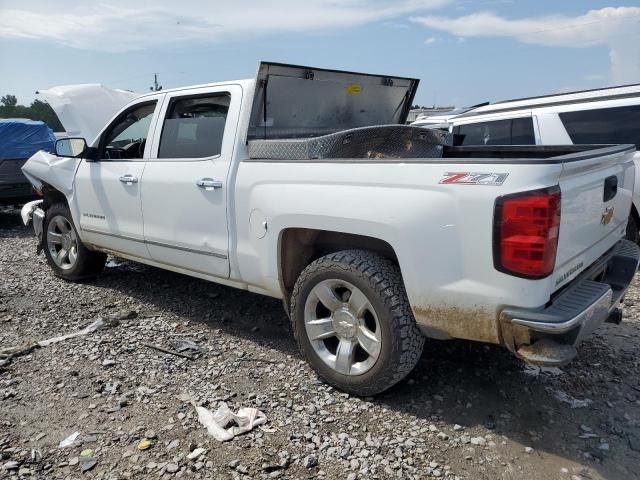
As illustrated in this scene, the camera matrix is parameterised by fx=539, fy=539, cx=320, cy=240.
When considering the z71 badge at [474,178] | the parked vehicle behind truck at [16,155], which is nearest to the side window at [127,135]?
the z71 badge at [474,178]

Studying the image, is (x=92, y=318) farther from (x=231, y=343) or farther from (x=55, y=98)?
(x=55, y=98)

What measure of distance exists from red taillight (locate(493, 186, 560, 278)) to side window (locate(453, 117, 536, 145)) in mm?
3521

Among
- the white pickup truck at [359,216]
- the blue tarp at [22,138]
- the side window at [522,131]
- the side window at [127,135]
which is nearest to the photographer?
the white pickup truck at [359,216]

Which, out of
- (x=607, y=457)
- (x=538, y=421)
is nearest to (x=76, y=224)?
(x=538, y=421)

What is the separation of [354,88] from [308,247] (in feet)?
6.02

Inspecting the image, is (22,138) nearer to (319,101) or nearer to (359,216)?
(319,101)

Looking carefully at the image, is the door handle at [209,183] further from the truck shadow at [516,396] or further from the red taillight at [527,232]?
the red taillight at [527,232]

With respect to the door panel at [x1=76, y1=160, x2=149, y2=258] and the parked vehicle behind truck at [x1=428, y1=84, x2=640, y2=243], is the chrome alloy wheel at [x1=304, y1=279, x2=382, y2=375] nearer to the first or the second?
the door panel at [x1=76, y1=160, x2=149, y2=258]

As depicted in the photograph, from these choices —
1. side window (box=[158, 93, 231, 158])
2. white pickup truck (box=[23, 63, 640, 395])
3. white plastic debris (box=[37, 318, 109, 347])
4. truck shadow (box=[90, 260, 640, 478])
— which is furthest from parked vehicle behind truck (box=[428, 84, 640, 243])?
white plastic debris (box=[37, 318, 109, 347])

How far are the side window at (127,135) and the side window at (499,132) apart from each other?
10.7ft

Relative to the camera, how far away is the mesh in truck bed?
137 inches

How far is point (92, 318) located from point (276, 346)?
1.81 meters

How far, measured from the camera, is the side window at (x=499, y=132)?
6422mm

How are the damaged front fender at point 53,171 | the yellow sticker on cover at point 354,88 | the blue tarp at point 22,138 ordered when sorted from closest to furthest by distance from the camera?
the yellow sticker on cover at point 354,88
the damaged front fender at point 53,171
the blue tarp at point 22,138
